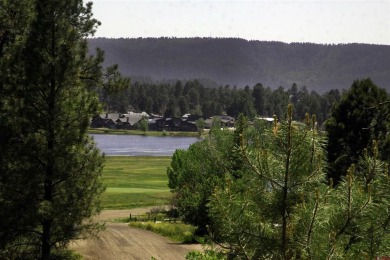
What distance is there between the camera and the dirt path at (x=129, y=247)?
90.1 ft

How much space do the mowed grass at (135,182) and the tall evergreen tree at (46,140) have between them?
2649cm

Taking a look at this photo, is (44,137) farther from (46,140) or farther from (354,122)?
(354,122)

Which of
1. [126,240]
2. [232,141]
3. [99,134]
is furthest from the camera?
[99,134]

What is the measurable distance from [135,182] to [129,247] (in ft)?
130

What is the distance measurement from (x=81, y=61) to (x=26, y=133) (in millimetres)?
3406

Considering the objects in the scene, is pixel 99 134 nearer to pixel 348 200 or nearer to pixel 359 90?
pixel 359 90

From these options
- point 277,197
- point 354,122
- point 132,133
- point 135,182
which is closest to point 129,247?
point 354,122

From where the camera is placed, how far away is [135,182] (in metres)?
68.6

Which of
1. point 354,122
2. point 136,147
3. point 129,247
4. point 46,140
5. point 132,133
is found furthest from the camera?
point 132,133

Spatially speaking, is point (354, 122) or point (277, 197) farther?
point (354, 122)

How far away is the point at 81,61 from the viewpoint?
18594mm

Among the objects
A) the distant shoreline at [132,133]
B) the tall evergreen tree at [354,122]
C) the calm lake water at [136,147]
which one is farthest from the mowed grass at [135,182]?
the distant shoreline at [132,133]

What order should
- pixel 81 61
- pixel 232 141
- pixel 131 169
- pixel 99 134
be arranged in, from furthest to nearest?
pixel 99 134 → pixel 131 169 → pixel 232 141 → pixel 81 61

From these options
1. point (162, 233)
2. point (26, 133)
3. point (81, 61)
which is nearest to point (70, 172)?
point (26, 133)
